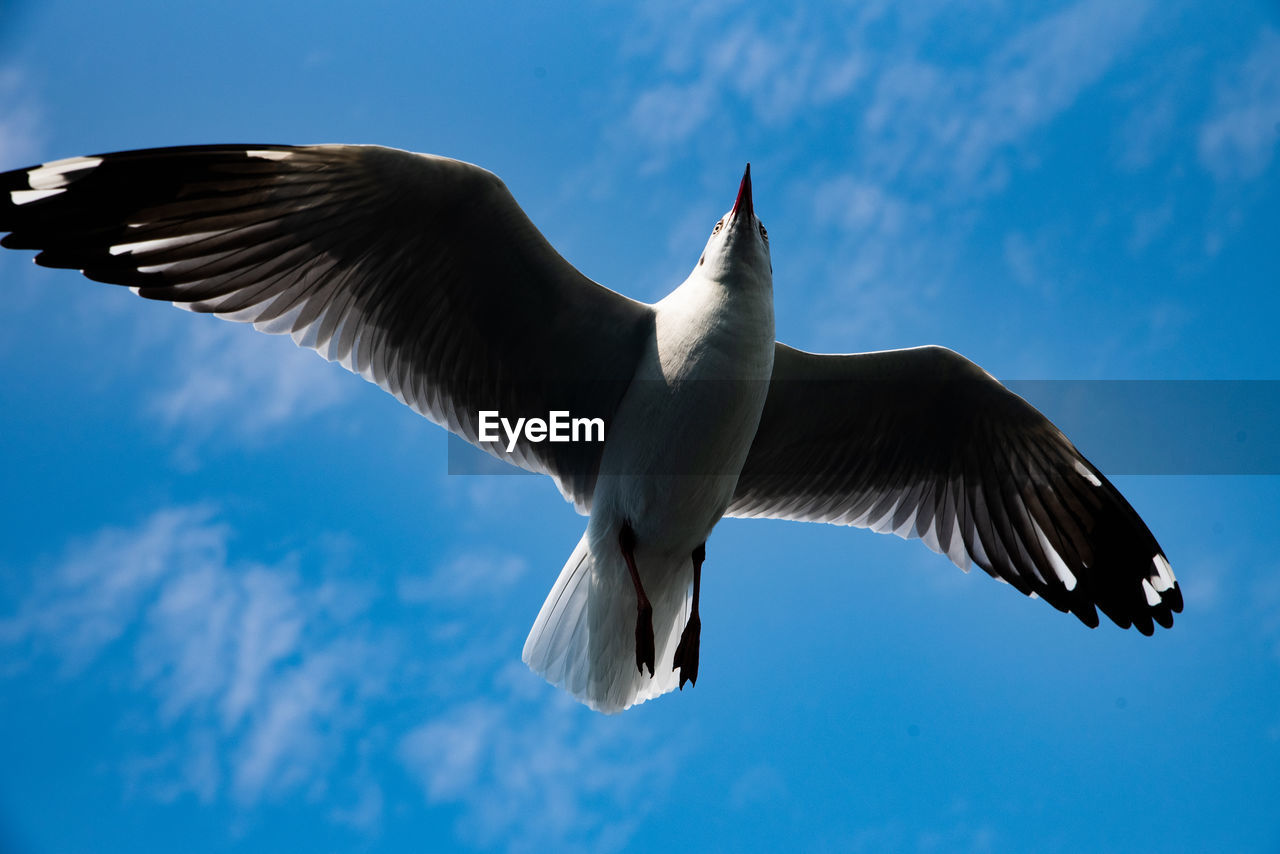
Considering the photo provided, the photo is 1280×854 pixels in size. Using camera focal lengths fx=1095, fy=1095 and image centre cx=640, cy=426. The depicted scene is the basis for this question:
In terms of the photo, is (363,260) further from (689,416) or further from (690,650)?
(690,650)

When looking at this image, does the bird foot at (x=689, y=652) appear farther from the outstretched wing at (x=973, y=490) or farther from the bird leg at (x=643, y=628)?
the outstretched wing at (x=973, y=490)

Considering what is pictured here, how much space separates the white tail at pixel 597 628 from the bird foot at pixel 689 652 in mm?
158

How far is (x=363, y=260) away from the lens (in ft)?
12.6

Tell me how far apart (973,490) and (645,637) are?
1724 millimetres

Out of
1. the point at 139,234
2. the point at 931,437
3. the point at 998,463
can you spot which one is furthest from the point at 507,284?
the point at 998,463

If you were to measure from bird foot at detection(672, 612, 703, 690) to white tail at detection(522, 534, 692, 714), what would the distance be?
0.16 meters

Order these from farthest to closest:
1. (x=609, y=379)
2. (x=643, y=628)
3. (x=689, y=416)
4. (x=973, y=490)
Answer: (x=973, y=490), (x=609, y=379), (x=643, y=628), (x=689, y=416)

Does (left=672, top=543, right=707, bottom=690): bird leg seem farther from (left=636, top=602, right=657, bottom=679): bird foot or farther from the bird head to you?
the bird head

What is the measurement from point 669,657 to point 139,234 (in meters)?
2.48

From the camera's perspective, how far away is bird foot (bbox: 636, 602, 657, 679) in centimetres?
390

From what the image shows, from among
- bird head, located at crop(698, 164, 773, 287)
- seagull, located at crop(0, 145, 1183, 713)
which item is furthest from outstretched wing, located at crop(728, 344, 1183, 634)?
bird head, located at crop(698, 164, 773, 287)

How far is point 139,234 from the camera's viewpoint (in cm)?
365

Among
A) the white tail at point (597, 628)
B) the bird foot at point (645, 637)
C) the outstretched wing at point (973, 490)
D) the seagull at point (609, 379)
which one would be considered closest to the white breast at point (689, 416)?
the seagull at point (609, 379)

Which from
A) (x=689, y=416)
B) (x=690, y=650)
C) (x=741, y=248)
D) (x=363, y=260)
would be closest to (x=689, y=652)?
(x=690, y=650)
